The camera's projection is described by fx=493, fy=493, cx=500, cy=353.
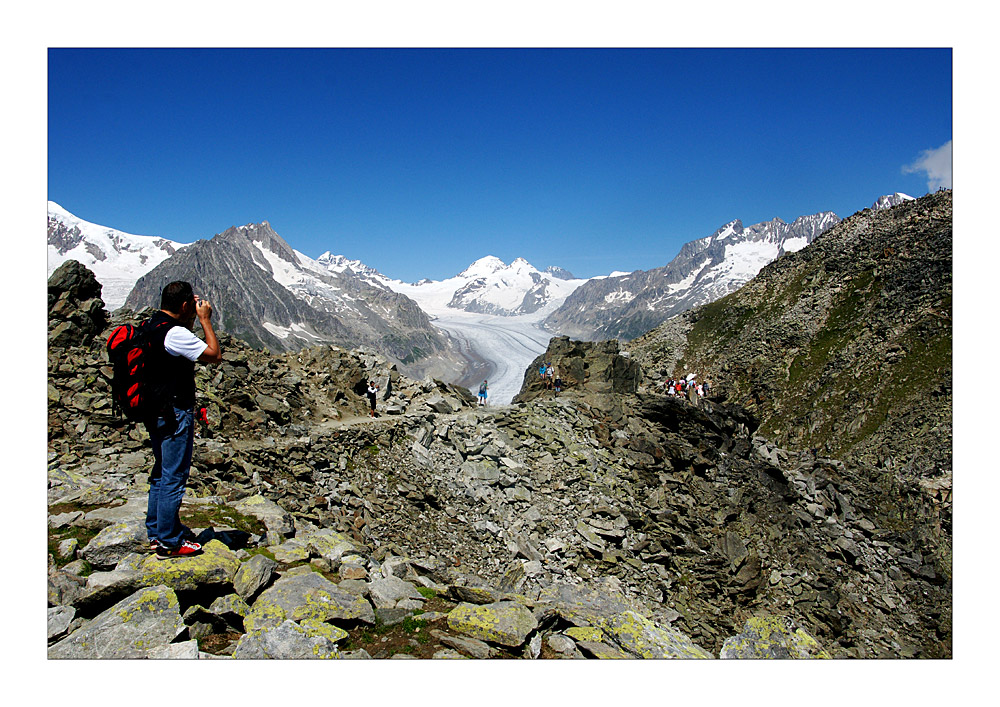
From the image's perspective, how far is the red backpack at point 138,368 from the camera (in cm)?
603

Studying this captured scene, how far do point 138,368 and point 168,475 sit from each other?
150cm

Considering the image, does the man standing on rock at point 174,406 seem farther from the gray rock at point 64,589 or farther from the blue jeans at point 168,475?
the gray rock at point 64,589

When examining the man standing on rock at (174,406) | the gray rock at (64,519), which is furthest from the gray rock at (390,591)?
the gray rock at (64,519)

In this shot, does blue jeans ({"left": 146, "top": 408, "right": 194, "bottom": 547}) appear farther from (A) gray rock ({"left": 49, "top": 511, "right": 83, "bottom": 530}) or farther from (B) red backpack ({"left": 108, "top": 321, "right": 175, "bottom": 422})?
(A) gray rock ({"left": 49, "top": 511, "right": 83, "bottom": 530})

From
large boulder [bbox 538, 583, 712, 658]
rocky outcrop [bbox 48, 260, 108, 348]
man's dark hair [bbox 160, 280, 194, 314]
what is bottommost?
large boulder [bbox 538, 583, 712, 658]

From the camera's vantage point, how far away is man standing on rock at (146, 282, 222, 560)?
6270mm

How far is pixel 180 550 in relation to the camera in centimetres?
677

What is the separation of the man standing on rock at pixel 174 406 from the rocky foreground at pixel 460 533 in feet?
1.44

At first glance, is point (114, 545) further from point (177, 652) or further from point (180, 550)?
point (177, 652)

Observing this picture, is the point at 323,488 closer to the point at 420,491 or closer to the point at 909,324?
the point at 420,491

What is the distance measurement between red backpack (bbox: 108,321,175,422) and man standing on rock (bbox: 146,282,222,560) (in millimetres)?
41

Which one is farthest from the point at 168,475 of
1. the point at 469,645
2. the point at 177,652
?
the point at 469,645


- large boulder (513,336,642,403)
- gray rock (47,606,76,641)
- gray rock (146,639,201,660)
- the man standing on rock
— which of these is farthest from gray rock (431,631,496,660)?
large boulder (513,336,642,403)

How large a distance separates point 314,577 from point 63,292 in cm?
1484
